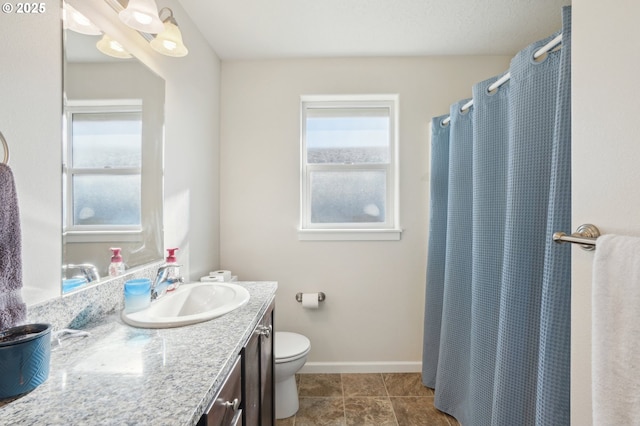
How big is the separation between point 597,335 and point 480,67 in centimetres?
209

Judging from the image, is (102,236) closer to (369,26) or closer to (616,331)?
(616,331)

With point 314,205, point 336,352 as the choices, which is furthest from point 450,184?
point 336,352

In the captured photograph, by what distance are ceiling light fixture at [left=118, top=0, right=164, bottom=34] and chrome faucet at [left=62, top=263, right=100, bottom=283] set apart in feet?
2.92

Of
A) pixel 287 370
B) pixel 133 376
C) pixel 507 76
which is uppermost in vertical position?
pixel 507 76

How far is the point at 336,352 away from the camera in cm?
211

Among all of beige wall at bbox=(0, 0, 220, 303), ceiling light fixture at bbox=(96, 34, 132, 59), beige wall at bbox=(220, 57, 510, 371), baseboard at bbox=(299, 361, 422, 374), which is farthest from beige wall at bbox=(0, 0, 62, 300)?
baseboard at bbox=(299, 361, 422, 374)

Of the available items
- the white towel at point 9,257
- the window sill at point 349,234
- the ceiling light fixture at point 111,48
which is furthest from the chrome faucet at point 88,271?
the window sill at point 349,234

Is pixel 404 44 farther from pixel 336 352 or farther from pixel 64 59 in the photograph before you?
pixel 336 352

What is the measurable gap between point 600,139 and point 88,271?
158cm

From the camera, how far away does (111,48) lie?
1089mm

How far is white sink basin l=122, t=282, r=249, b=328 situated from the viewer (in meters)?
0.92

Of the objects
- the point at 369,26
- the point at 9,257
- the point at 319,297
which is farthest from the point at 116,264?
the point at 369,26

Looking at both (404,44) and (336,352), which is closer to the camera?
(404,44)

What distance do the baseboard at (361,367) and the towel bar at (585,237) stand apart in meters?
1.73
